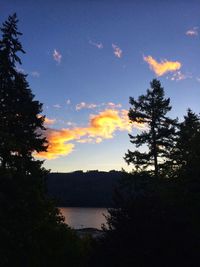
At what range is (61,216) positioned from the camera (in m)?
23.5

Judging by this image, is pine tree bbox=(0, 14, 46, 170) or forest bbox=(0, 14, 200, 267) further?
pine tree bbox=(0, 14, 46, 170)

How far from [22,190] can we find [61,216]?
373 centimetres

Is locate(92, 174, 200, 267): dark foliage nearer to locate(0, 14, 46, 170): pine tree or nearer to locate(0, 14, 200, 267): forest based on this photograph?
locate(0, 14, 200, 267): forest

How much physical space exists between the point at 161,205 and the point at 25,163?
39.2ft

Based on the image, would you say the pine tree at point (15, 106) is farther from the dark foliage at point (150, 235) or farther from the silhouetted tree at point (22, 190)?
the dark foliage at point (150, 235)

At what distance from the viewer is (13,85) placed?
79.5ft

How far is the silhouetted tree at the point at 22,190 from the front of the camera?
2036cm

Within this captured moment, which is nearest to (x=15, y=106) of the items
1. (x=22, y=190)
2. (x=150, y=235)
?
(x=22, y=190)

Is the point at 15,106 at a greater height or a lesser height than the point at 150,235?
greater

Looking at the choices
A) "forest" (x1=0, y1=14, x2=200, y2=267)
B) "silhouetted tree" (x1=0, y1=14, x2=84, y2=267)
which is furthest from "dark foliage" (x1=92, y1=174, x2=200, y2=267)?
"silhouetted tree" (x1=0, y1=14, x2=84, y2=267)

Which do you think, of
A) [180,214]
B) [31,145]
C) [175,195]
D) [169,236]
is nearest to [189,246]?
[169,236]

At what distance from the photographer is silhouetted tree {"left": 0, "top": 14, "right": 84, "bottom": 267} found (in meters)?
20.4

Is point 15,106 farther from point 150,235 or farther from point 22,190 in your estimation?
point 150,235

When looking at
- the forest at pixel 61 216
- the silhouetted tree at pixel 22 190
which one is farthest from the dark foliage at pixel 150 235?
the silhouetted tree at pixel 22 190
